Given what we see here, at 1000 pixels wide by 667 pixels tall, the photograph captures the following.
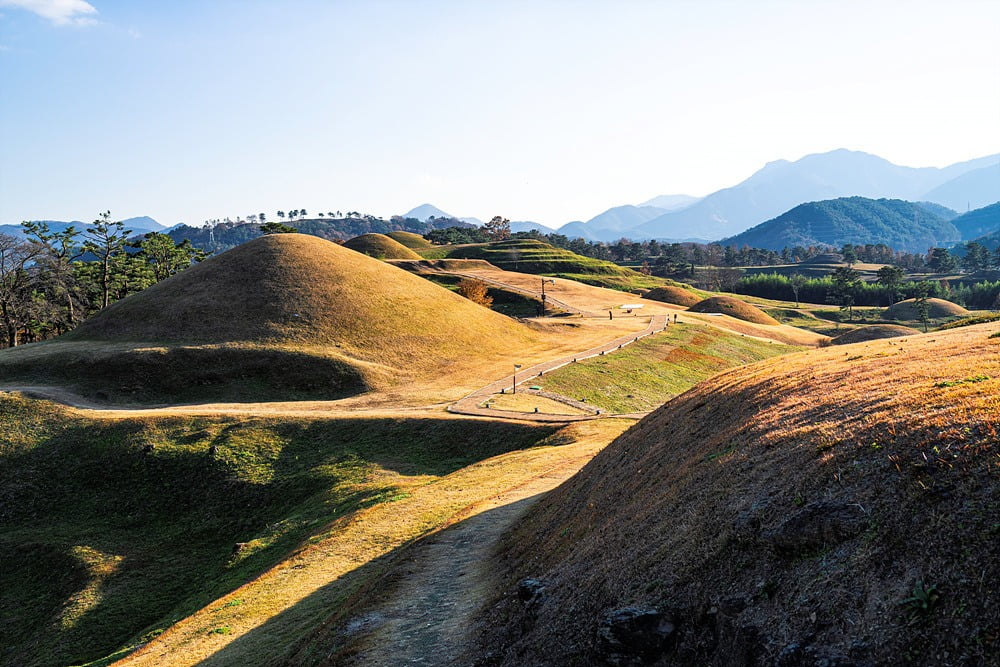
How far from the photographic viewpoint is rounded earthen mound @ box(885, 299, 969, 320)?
172 m

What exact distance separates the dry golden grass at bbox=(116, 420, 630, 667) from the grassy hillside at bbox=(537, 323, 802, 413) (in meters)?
23.4

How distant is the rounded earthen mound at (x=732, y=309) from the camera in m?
138

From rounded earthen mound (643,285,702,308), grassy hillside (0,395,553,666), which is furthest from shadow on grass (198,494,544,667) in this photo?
rounded earthen mound (643,285,702,308)

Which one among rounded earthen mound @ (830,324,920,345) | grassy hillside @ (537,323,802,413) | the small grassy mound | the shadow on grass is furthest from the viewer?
rounded earthen mound @ (830,324,920,345)

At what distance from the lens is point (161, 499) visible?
47469 mm

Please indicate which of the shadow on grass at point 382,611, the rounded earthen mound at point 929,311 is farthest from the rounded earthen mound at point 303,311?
the rounded earthen mound at point 929,311

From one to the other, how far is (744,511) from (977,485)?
16.1ft

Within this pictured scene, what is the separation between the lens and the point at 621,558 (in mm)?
16969

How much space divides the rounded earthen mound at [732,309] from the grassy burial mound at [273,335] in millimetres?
59933

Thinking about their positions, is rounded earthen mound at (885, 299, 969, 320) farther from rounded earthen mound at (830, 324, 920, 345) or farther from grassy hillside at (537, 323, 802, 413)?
grassy hillside at (537, 323, 802, 413)

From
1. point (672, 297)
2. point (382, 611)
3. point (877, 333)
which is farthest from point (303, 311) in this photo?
point (672, 297)

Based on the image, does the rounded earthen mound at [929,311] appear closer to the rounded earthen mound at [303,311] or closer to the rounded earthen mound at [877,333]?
the rounded earthen mound at [877,333]

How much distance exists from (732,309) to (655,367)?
69509 millimetres

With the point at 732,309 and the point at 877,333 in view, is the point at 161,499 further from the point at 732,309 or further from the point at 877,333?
the point at 732,309
